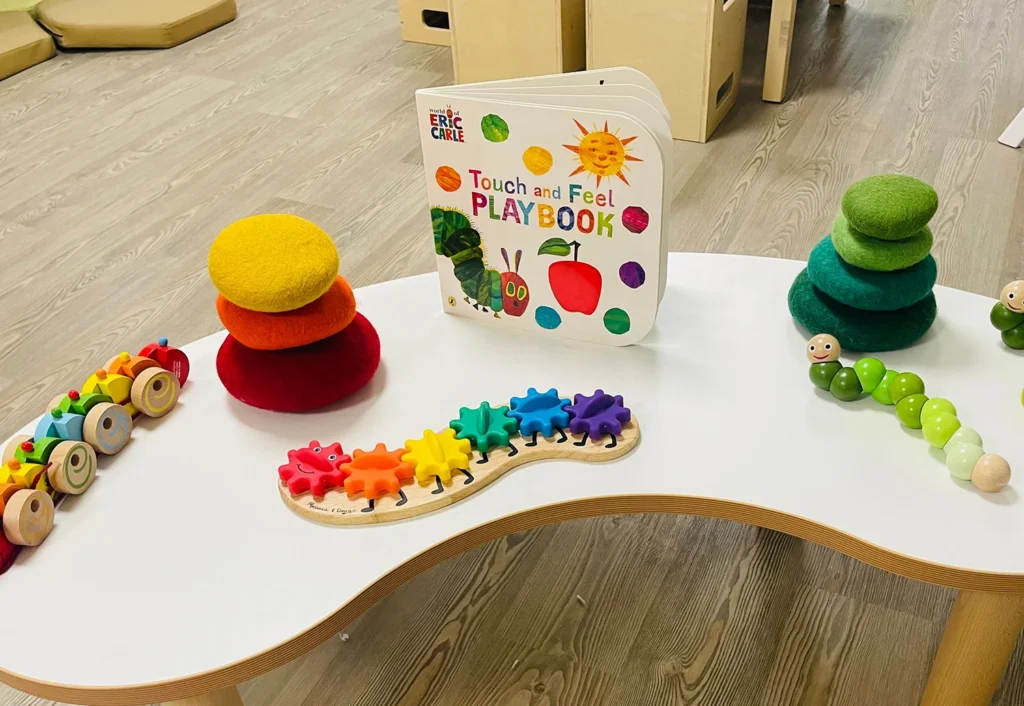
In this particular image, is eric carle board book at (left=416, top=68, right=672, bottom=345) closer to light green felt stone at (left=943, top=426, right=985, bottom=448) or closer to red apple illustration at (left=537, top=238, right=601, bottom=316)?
red apple illustration at (left=537, top=238, right=601, bottom=316)

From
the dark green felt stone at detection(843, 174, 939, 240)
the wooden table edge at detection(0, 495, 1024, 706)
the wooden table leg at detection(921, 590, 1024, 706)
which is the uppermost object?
the dark green felt stone at detection(843, 174, 939, 240)

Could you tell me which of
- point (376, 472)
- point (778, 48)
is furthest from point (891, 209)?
point (778, 48)

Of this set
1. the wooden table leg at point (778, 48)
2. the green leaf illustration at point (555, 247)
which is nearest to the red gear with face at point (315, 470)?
the green leaf illustration at point (555, 247)

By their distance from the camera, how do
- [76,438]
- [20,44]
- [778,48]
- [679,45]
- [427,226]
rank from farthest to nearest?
[20,44], [778,48], [679,45], [427,226], [76,438]

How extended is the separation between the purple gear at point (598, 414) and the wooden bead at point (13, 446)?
1.80ft

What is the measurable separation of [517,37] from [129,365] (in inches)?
70.6

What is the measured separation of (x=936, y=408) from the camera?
921 mm

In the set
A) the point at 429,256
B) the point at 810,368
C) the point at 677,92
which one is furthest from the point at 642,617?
the point at 677,92

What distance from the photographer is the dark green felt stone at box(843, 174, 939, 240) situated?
951mm

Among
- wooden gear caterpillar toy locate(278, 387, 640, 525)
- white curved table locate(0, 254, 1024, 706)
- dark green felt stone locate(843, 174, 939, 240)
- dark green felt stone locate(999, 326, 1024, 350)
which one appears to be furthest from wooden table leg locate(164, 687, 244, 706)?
dark green felt stone locate(999, 326, 1024, 350)

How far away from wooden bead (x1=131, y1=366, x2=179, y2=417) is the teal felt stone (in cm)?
72

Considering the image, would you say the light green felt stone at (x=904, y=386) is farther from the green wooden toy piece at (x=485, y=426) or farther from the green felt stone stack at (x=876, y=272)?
the green wooden toy piece at (x=485, y=426)

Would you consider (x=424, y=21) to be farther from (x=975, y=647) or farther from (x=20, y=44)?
(x=975, y=647)

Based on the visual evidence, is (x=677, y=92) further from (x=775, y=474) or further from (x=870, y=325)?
(x=775, y=474)
